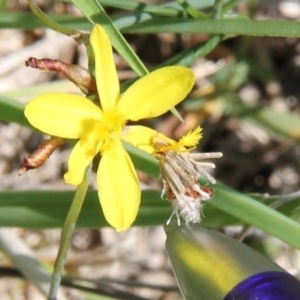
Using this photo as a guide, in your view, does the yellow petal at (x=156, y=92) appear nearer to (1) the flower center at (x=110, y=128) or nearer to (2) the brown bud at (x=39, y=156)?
(1) the flower center at (x=110, y=128)

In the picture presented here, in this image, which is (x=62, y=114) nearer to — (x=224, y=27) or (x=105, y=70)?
(x=105, y=70)

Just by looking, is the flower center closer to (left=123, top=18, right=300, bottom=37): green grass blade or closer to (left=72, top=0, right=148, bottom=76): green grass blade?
(left=72, top=0, right=148, bottom=76): green grass blade

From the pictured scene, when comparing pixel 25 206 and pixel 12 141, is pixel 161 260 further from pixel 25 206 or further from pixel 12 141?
pixel 25 206

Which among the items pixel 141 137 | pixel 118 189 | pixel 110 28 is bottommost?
pixel 118 189

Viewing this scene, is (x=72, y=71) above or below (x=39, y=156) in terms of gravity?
above

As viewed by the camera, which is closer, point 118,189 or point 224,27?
point 118,189

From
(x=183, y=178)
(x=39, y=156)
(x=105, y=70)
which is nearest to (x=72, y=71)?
(x=105, y=70)
